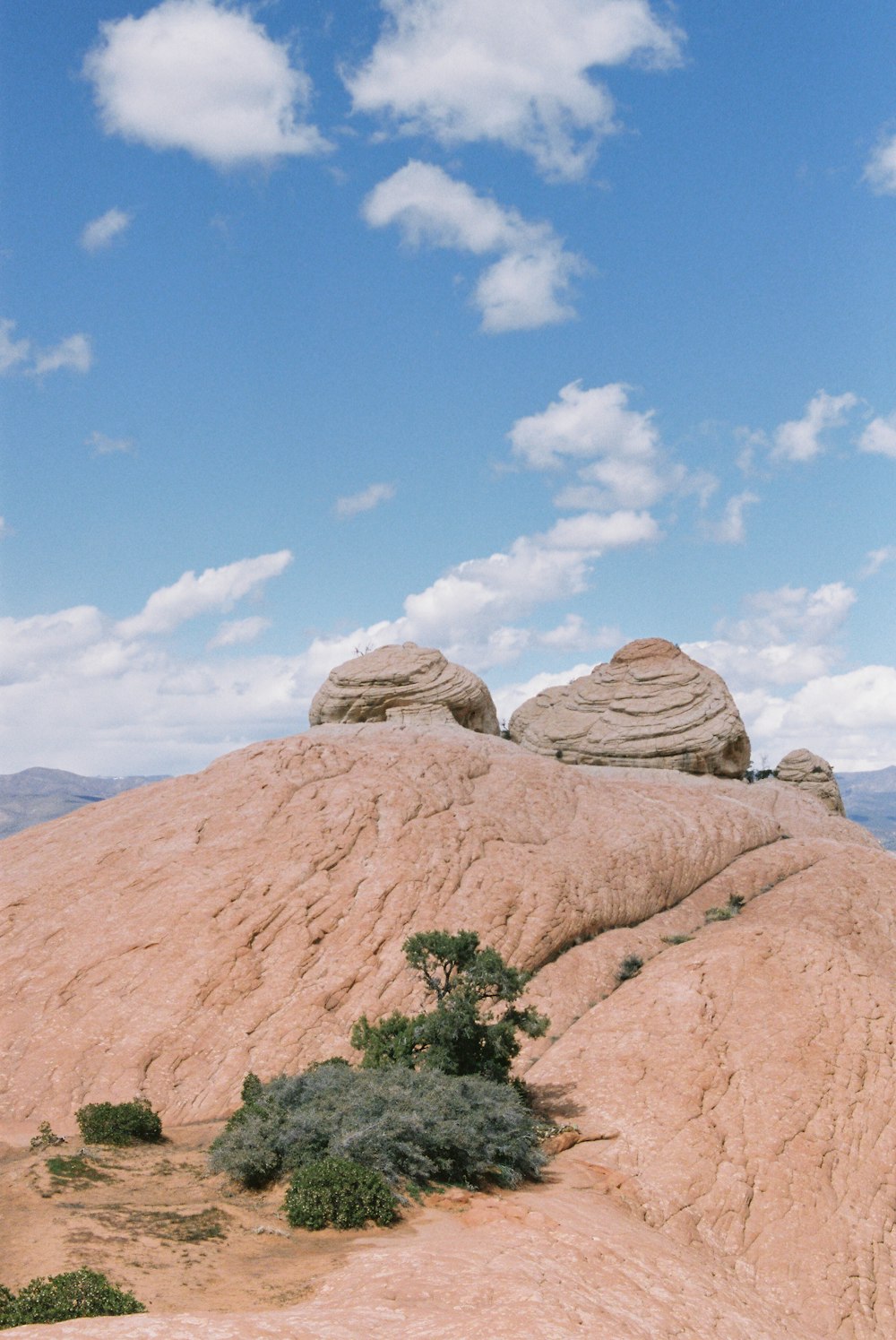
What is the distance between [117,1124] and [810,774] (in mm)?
39021

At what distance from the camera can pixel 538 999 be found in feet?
80.7

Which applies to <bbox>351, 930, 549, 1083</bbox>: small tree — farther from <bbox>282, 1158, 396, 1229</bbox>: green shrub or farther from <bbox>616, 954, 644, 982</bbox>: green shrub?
<bbox>616, 954, 644, 982</bbox>: green shrub

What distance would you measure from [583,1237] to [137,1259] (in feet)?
18.9

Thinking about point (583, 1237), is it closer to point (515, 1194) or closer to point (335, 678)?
point (515, 1194)

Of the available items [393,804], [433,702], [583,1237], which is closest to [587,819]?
[393,804]

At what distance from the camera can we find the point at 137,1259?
41.0ft

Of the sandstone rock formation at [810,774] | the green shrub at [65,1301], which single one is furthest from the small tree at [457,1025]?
the sandstone rock formation at [810,774]

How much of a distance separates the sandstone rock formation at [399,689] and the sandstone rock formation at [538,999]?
401cm

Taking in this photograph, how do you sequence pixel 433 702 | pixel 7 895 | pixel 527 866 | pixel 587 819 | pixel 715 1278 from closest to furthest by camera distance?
pixel 715 1278 → pixel 7 895 → pixel 527 866 → pixel 587 819 → pixel 433 702

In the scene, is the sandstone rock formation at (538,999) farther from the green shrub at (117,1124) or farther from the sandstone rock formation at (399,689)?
the sandstone rock formation at (399,689)

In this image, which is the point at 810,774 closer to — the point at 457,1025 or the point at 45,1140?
the point at 457,1025

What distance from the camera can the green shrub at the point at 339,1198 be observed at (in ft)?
46.6

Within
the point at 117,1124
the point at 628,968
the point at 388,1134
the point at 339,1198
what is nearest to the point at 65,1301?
the point at 339,1198

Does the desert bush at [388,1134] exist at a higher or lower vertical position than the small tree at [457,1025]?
lower
